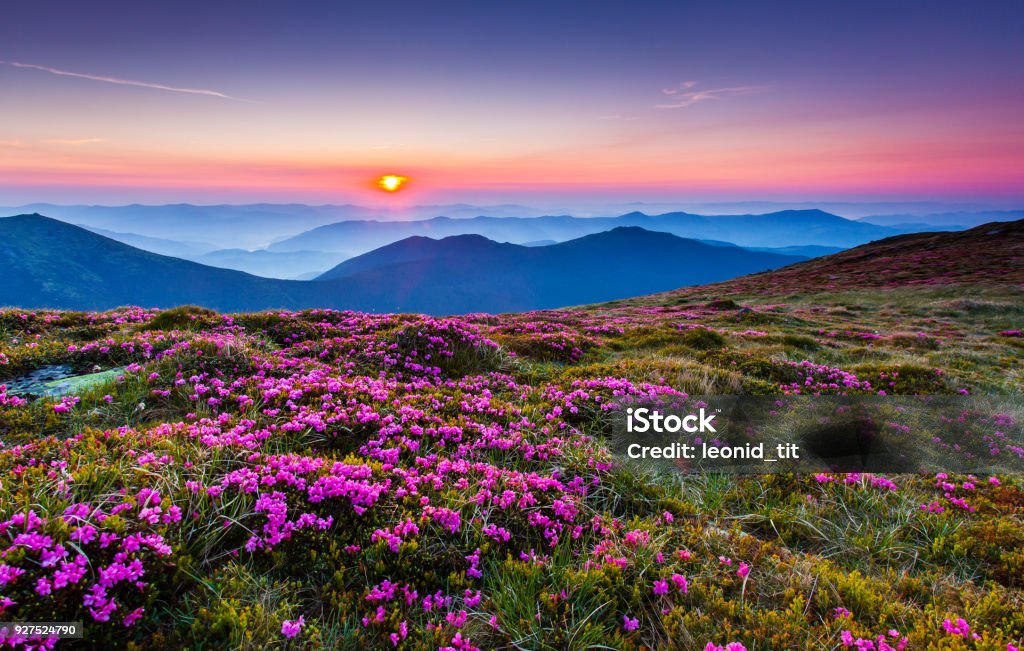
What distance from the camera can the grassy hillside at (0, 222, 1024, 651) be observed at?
3533 mm

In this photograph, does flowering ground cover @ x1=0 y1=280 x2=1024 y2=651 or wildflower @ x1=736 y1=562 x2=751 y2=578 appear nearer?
flowering ground cover @ x1=0 y1=280 x2=1024 y2=651

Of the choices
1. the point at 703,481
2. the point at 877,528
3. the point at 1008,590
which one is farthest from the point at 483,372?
the point at 1008,590

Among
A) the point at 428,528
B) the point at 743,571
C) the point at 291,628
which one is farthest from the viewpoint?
the point at 428,528

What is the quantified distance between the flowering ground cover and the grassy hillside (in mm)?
25

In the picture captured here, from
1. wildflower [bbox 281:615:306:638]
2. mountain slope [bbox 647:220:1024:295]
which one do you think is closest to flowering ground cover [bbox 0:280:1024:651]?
wildflower [bbox 281:615:306:638]

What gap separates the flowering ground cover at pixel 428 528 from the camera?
11.6ft

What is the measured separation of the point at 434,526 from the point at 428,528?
6 centimetres

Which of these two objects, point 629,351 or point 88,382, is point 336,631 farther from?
point 629,351

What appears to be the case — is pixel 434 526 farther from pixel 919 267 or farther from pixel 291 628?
pixel 919 267

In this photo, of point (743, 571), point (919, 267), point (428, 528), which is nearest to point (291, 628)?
point (428, 528)

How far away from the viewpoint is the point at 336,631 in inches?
138

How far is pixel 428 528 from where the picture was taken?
456 centimetres

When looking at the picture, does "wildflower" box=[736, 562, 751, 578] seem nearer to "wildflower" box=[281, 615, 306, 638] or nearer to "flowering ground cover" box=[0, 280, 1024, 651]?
"flowering ground cover" box=[0, 280, 1024, 651]

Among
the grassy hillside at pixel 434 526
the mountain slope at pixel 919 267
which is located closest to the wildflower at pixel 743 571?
the grassy hillside at pixel 434 526
